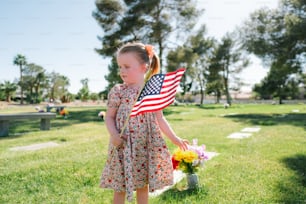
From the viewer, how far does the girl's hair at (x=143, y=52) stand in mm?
2379

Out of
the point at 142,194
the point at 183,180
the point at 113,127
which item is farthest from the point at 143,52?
the point at 183,180

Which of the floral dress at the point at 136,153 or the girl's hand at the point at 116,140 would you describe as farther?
the floral dress at the point at 136,153

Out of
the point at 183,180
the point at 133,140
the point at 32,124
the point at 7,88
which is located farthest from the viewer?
the point at 7,88

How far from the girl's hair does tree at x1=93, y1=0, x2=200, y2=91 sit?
19537 millimetres

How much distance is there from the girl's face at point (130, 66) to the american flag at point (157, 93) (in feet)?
0.44

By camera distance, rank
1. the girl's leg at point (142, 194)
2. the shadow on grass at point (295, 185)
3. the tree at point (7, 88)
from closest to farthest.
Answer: the girl's leg at point (142, 194) → the shadow on grass at point (295, 185) → the tree at point (7, 88)

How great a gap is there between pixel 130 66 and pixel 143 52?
0.57 ft

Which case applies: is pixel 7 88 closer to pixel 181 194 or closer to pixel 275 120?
pixel 275 120

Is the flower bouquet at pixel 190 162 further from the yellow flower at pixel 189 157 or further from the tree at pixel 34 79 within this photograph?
the tree at pixel 34 79

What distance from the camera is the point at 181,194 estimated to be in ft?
11.0


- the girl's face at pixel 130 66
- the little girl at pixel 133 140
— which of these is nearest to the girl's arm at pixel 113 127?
the little girl at pixel 133 140

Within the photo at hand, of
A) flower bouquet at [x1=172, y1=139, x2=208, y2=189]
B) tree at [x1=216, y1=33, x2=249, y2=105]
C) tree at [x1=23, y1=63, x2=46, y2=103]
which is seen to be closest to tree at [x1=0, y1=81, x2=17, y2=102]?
tree at [x1=23, y1=63, x2=46, y2=103]

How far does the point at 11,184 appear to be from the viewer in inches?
149

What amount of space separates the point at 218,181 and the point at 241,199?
2.16 ft
